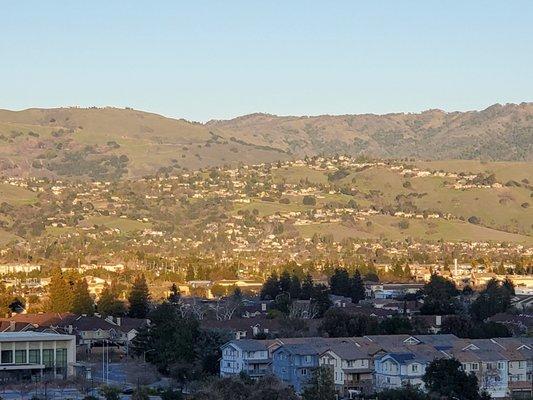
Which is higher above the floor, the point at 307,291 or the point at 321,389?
the point at 307,291

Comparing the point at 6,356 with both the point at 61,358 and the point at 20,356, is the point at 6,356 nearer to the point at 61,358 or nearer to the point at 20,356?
the point at 20,356

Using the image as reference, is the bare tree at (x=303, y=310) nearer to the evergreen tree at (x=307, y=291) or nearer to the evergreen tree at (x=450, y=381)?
the evergreen tree at (x=307, y=291)

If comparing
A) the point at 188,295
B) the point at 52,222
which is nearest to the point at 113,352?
the point at 188,295

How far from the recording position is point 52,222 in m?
174

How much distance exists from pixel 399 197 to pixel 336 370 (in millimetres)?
142390

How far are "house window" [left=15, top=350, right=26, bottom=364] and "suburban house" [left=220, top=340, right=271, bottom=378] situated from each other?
9.14 metres

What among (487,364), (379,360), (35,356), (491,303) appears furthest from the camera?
(491,303)

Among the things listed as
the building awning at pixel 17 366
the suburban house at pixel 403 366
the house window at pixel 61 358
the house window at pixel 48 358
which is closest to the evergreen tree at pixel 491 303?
the suburban house at pixel 403 366

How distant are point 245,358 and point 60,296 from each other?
92.5ft

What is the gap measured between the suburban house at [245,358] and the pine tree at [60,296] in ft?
85.1

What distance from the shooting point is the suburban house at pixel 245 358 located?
58.3 m

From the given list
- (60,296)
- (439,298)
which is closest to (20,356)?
(60,296)

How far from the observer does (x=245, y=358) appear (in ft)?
192

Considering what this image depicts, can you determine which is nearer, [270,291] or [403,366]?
[403,366]
